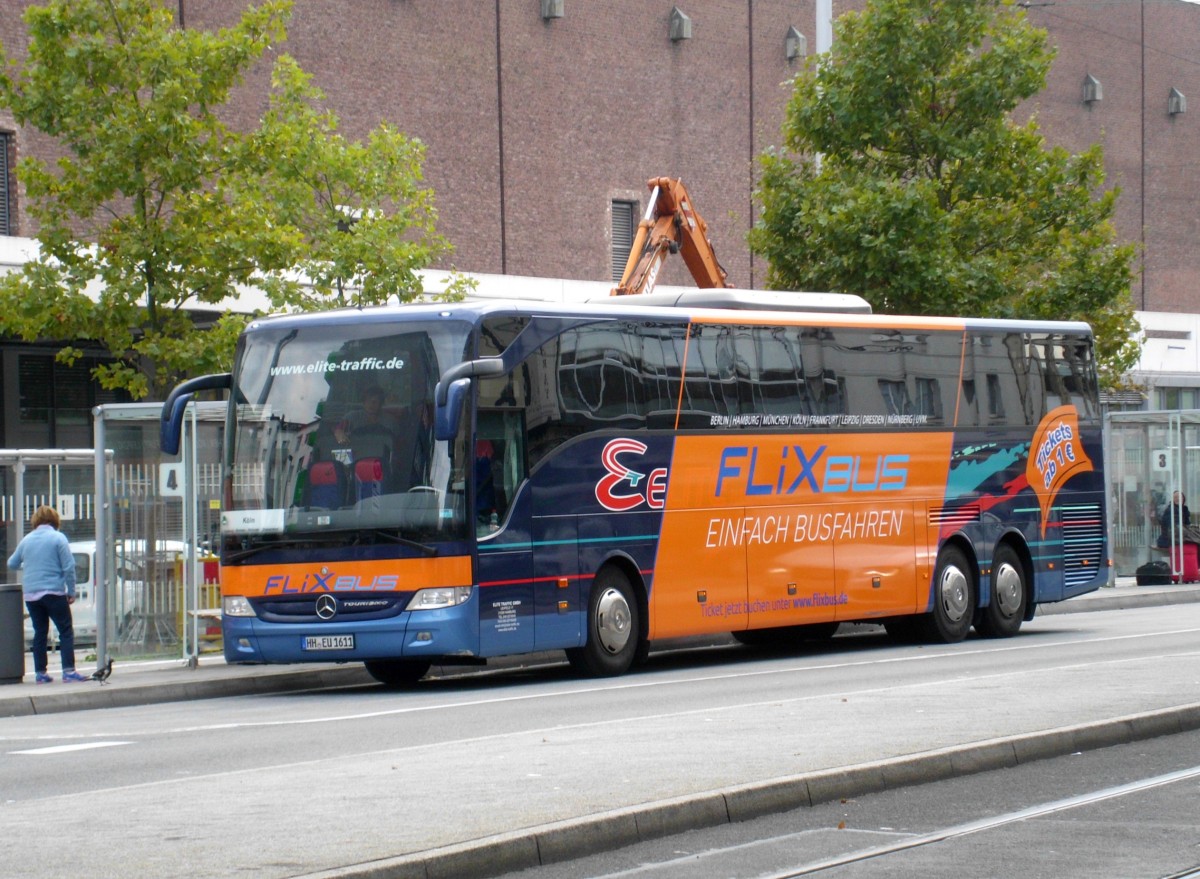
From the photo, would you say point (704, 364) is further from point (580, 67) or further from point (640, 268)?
point (580, 67)

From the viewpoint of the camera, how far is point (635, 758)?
402 inches

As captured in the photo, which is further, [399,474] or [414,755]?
[399,474]

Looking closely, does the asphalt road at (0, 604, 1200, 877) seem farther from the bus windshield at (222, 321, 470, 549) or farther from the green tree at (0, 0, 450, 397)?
the green tree at (0, 0, 450, 397)

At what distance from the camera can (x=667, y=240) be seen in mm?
25531

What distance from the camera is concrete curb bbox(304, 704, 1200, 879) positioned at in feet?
24.4

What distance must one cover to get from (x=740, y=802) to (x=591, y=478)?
875 centimetres

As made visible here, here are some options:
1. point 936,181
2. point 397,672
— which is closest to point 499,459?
point 397,672

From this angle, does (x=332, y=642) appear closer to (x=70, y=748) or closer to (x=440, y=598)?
(x=440, y=598)

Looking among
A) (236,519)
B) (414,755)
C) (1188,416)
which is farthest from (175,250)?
(1188,416)

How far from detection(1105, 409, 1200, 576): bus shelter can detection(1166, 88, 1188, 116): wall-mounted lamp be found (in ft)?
99.5

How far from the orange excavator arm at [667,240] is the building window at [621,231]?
68.3 feet

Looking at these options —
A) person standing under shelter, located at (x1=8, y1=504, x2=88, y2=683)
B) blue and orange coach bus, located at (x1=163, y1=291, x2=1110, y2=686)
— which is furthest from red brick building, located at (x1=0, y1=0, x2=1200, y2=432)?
person standing under shelter, located at (x1=8, y1=504, x2=88, y2=683)

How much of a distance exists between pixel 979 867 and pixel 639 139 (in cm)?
4070

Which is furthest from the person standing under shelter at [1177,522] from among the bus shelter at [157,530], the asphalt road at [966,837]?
the asphalt road at [966,837]
